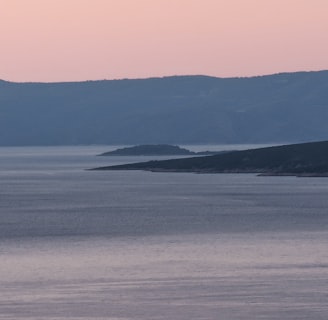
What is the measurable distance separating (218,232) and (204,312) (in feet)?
93.9

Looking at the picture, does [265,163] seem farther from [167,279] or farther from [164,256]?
[167,279]

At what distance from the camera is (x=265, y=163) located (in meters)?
162

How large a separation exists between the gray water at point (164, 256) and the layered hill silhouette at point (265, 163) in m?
48.0

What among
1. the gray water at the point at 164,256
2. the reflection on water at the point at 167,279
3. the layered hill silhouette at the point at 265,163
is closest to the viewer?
the reflection on water at the point at 167,279

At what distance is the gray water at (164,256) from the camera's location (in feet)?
126

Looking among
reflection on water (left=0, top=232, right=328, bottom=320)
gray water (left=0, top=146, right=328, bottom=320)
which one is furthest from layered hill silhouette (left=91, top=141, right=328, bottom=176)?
reflection on water (left=0, top=232, right=328, bottom=320)

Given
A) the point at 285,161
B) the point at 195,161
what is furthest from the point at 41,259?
the point at 195,161

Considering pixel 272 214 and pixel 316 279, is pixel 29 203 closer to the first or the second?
pixel 272 214

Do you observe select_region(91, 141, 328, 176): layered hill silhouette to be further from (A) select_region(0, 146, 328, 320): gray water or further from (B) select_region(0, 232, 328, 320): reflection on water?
(B) select_region(0, 232, 328, 320): reflection on water

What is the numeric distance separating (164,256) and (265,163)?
10995 cm

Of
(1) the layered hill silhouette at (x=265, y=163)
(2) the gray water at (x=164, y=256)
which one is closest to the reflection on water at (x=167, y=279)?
(2) the gray water at (x=164, y=256)

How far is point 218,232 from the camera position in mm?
65812

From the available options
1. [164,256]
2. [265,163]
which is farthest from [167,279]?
[265,163]

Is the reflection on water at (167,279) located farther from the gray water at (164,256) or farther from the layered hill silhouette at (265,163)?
the layered hill silhouette at (265,163)
